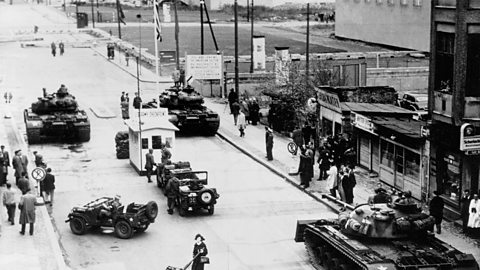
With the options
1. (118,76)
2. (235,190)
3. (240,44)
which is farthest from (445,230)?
(240,44)

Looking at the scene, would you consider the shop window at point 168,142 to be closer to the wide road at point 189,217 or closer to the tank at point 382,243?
the wide road at point 189,217

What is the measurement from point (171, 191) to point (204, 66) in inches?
1059

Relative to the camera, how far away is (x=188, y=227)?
29781mm

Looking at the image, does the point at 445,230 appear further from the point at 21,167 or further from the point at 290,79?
the point at 290,79

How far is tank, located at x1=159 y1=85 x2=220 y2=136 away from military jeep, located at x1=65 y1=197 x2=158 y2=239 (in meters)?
17.2

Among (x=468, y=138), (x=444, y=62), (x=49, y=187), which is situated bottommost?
(x=49, y=187)

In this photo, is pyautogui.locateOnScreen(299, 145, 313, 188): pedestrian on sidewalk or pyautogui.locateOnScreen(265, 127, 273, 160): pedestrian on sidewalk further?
pyautogui.locateOnScreen(265, 127, 273, 160): pedestrian on sidewalk

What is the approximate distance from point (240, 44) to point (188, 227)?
63.5 metres

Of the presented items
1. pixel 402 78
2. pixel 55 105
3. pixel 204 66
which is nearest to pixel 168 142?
pixel 55 105

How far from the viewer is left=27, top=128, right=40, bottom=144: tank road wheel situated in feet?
142

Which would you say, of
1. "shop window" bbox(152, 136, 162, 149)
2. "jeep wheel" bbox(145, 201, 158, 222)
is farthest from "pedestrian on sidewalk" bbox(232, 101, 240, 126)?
"jeep wheel" bbox(145, 201, 158, 222)

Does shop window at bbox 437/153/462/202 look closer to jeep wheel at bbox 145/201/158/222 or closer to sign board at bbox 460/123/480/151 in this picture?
sign board at bbox 460/123/480/151

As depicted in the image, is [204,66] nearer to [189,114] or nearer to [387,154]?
[189,114]

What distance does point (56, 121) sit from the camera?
43.9m
